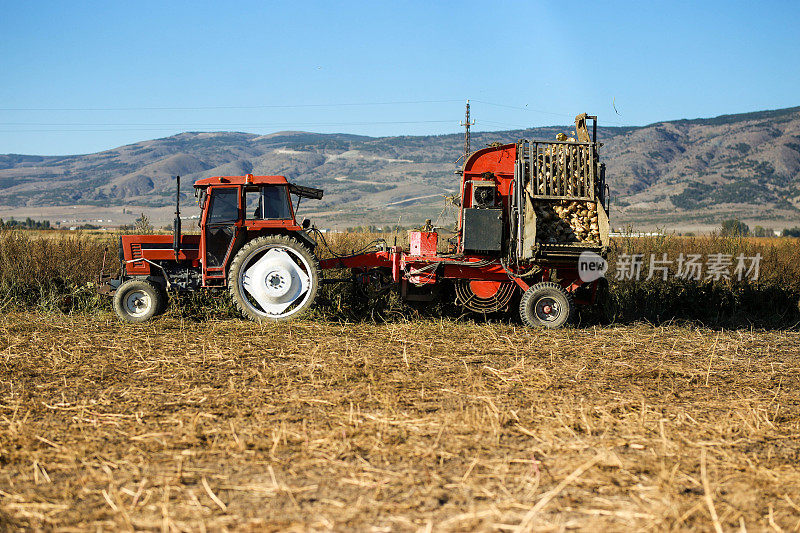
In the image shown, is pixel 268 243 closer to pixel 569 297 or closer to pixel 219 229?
pixel 219 229

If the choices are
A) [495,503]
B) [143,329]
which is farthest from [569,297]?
[495,503]

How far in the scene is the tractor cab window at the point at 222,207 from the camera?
1062 centimetres

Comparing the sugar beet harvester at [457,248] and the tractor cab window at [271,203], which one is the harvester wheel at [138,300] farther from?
the tractor cab window at [271,203]

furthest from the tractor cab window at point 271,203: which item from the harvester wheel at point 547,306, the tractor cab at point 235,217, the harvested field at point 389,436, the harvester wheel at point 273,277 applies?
the harvester wheel at point 547,306

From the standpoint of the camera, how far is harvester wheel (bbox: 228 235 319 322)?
408 inches

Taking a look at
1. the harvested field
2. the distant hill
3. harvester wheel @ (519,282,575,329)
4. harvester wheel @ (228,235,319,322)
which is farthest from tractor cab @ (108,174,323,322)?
the distant hill

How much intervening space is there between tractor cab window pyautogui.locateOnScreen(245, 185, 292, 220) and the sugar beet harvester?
0.02m

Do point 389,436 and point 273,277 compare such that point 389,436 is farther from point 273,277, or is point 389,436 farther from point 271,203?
point 271,203

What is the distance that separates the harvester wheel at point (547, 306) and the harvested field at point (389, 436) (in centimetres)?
152

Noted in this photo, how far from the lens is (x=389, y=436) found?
207 inches

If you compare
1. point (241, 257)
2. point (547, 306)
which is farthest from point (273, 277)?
point (547, 306)

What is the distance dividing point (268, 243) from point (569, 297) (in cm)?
463

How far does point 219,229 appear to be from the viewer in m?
10.6

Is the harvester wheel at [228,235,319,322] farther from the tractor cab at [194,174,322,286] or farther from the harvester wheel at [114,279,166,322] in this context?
the harvester wheel at [114,279,166,322]
